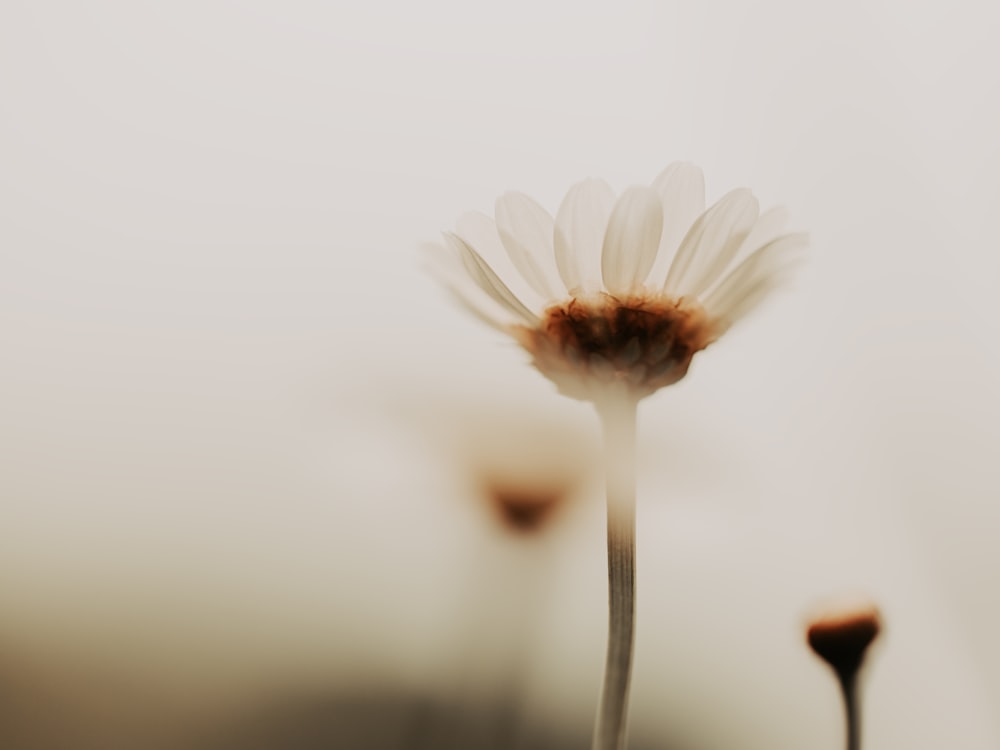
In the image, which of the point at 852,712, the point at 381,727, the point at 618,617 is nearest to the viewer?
the point at 618,617

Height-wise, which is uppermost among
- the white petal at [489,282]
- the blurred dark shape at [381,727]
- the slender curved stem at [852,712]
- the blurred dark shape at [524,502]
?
the white petal at [489,282]

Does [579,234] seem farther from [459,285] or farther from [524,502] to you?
[524,502]

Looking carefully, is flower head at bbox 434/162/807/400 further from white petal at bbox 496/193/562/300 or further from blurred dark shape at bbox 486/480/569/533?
blurred dark shape at bbox 486/480/569/533

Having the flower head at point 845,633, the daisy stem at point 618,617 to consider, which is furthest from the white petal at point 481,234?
the flower head at point 845,633

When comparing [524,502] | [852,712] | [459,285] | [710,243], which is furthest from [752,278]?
[524,502]

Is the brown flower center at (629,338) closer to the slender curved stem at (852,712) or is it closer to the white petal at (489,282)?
the white petal at (489,282)

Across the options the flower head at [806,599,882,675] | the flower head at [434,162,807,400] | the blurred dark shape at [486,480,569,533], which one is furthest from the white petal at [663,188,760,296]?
the blurred dark shape at [486,480,569,533]

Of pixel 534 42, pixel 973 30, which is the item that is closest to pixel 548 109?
pixel 534 42
